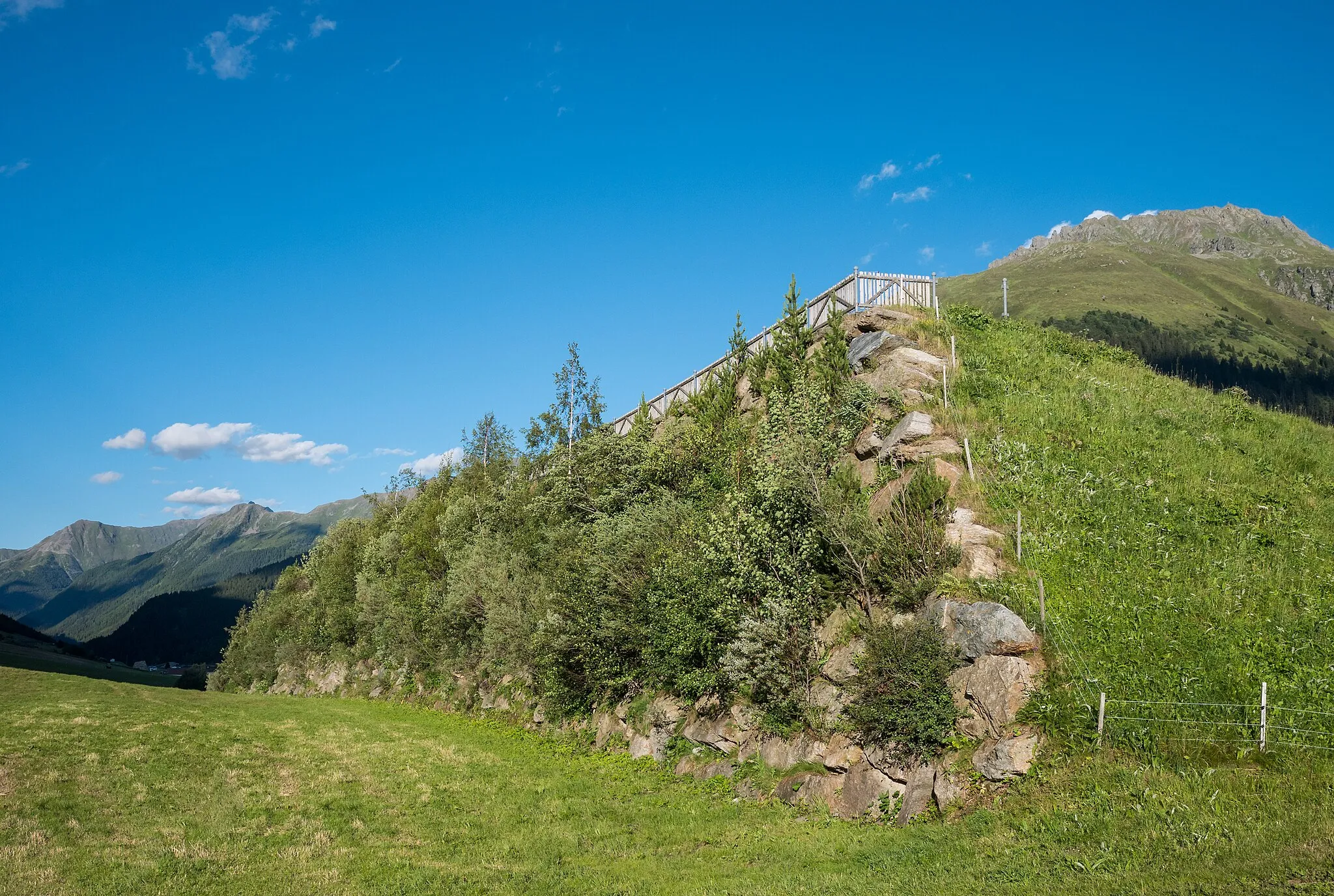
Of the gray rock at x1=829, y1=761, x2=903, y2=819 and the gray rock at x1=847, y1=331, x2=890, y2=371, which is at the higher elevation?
the gray rock at x1=847, y1=331, x2=890, y2=371

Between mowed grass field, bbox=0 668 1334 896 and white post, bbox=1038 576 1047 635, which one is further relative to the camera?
white post, bbox=1038 576 1047 635

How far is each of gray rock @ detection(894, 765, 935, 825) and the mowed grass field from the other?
1.35 feet

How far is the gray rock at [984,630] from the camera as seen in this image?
52.2 feet

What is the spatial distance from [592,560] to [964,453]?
1468 centimetres

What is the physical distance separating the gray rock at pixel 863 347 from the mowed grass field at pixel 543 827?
18456mm

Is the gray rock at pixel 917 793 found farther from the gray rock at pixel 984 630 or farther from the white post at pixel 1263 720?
the white post at pixel 1263 720

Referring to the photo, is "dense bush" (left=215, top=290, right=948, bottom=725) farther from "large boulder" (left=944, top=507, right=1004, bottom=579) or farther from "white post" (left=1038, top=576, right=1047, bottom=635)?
"white post" (left=1038, top=576, right=1047, bottom=635)

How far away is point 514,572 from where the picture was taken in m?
37.7

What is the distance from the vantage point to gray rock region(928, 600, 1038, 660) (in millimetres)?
15906

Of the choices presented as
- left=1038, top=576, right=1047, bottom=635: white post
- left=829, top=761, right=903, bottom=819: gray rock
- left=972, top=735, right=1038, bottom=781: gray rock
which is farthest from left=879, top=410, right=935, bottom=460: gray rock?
left=972, top=735, right=1038, bottom=781: gray rock

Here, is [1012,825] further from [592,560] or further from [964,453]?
[592,560]

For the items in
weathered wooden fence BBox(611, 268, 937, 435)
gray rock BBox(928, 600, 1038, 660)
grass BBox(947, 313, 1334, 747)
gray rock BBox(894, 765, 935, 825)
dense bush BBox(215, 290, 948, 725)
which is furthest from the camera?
weathered wooden fence BBox(611, 268, 937, 435)

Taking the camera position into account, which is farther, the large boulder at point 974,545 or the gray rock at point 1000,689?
the large boulder at point 974,545

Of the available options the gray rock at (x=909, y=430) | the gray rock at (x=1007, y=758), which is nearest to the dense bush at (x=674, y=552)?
the gray rock at (x=909, y=430)
